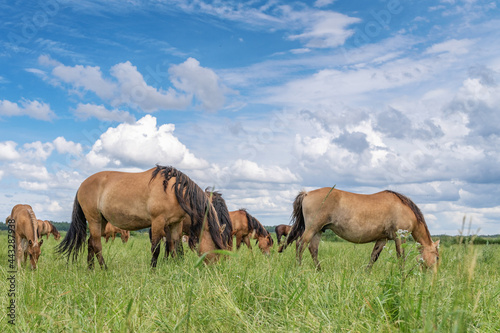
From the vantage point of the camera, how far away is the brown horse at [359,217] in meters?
8.49

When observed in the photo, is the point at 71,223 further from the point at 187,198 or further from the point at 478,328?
the point at 478,328

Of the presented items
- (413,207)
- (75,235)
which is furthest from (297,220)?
(75,235)

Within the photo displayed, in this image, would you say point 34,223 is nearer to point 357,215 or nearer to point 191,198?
point 191,198

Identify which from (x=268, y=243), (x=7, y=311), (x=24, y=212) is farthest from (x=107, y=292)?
(x=268, y=243)

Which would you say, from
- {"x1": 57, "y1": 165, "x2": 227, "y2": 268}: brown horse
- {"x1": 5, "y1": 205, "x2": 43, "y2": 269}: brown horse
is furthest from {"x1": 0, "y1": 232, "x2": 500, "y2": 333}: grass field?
{"x1": 5, "y1": 205, "x2": 43, "y2": 269}: brown horse

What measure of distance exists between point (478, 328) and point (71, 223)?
25.4 ft

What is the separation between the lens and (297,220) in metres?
9.17

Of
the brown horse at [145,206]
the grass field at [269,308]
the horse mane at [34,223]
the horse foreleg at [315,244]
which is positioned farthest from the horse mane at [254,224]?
the grass field at [269,308]

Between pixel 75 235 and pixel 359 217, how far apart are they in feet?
19.4

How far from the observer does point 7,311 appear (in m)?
3.71

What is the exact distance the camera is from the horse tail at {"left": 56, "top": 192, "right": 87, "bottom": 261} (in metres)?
8.23

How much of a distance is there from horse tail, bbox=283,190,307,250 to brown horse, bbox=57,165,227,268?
7.67 feet

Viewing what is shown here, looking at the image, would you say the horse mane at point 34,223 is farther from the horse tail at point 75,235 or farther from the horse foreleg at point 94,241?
the horse foreleg at point 94,241

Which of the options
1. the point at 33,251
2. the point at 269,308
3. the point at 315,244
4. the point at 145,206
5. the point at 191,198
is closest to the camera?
the point at 269,308
